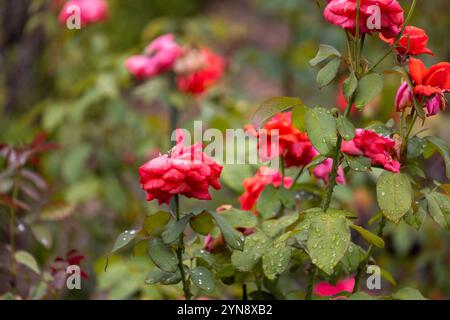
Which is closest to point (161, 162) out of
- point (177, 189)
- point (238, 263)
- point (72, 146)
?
point (177, 189)

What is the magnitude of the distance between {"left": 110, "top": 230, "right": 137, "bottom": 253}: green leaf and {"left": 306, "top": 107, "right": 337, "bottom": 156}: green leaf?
11.9 inches

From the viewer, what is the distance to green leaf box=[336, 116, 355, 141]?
110 cm

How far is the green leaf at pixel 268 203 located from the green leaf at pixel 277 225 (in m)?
0.08

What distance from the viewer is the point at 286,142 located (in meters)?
1.35

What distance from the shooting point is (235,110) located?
8.21 ft

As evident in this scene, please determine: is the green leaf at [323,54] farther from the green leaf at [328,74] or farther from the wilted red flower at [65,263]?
the wilted red flower at [65,263]

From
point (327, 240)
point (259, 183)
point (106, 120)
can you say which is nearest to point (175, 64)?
point (106, 120)

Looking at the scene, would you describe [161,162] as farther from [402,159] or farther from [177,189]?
[402,159]

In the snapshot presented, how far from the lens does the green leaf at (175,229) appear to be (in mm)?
1164

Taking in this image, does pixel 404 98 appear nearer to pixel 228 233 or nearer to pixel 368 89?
pixel 368 89

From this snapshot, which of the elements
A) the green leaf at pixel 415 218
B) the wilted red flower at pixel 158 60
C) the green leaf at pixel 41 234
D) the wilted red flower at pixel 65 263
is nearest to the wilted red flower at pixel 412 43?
the green leaf at pixel 415 218

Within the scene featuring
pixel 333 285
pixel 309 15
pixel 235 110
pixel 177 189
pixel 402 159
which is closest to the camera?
pixel 177 189

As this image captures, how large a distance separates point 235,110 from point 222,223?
1.34m

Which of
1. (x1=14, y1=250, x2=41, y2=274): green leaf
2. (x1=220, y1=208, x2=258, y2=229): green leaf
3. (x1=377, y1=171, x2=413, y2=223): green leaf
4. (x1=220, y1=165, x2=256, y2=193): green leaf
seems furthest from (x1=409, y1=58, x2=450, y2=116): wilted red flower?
(x1=14, y1=250, x2=41, y2=274): green leaf
